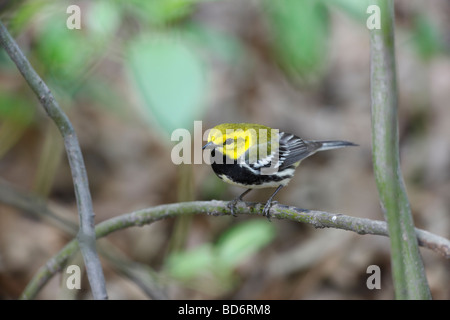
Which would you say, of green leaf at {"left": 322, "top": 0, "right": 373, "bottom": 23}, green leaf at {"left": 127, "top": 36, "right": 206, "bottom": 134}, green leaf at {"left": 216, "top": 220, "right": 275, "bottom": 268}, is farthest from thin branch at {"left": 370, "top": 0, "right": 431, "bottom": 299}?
green leaf at {"left": 216, "top": 220, "right": 275, "bottom": 268}

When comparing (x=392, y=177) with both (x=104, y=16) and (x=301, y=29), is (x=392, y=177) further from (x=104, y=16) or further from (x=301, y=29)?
(x=104, y=16)

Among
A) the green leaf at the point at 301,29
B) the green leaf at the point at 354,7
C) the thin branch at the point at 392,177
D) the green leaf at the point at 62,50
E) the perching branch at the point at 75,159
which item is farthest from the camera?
the green leaf at the point at 62,50

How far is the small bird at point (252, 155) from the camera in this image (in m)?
2.15

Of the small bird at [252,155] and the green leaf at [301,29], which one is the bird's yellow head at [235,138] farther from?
the green leaf at [301,29]

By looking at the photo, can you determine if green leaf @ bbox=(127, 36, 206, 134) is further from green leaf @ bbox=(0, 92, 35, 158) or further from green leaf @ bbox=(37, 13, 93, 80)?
green leaf @ bbox=(0, 92, 35, 158)

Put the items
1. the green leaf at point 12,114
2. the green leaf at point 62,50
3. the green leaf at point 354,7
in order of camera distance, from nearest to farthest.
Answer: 1. the green leaf at point 354,7
2. the green leaf at point 62,50
3. the green leaf at point 12,114

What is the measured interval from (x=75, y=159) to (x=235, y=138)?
76 centimetres

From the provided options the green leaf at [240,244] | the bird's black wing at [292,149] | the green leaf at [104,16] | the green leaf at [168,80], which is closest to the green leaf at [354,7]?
the green leaf at [168,80]

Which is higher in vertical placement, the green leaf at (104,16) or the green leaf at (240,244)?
the green leaf at (104,16)

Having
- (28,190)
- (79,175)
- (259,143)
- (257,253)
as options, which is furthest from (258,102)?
(79,175)

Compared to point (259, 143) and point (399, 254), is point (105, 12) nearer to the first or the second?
point (259, 143)

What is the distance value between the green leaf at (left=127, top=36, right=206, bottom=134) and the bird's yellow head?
1.46ft

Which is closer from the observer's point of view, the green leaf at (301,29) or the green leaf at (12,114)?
the green leaf at (301,29)

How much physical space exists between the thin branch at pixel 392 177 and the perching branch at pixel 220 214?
0.21 metres
